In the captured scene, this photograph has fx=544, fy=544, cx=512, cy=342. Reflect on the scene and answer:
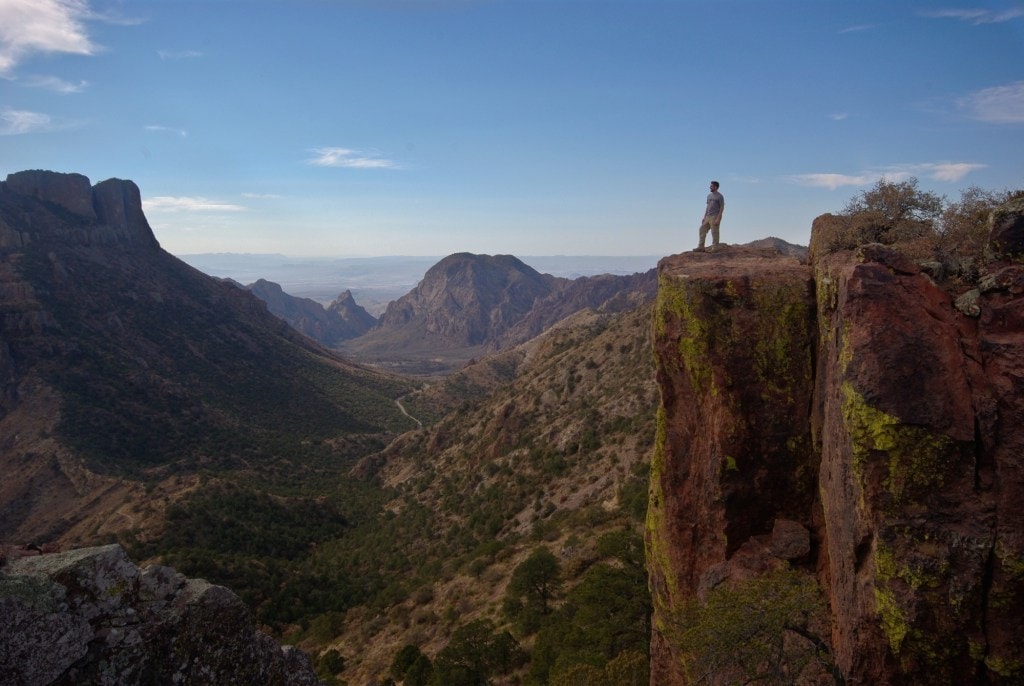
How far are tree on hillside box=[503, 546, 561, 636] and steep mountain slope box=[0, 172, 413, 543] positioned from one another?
110ft

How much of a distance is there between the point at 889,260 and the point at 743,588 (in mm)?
6772

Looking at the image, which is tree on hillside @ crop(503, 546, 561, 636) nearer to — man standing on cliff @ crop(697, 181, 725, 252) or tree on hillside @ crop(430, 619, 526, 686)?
tree on hillside @ crop(430, 619, 526, 686)

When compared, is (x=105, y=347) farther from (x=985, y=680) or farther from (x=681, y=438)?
(x=985, y=680)

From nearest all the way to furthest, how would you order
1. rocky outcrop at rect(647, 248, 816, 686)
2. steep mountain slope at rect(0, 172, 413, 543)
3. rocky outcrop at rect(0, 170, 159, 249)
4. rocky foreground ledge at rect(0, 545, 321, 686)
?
rocky foreground ledge at rect(0, 545, 321, 686) → rocky outcrop at rect(647, 248, 816, 686) → steep mountain slope at rect(0, 172, 413, 543) → rocky outcrop at rect(0, 170, 159, 249)

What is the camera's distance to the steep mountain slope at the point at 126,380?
52.4 meters

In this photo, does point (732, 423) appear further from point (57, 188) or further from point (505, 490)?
point (57, 188)

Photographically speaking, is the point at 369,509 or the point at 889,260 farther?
the point at 369,509

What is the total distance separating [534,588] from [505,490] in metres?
17.7

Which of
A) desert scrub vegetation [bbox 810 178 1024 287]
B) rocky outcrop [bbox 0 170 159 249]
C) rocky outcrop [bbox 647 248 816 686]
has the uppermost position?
rocky outcrop [bbox 0 170 159 249]

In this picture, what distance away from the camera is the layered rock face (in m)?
7.77

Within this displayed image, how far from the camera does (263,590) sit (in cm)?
3738

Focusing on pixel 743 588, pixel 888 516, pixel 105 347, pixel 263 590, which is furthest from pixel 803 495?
pixel 105 347

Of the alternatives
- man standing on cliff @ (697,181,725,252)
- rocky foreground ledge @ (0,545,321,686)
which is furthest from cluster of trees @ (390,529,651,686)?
man standing on cliff @ (697,181,725,252)

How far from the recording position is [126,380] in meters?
70.8
